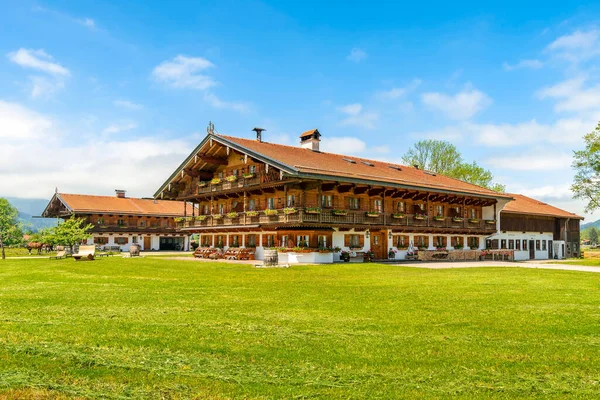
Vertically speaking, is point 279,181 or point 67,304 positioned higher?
point 279,181

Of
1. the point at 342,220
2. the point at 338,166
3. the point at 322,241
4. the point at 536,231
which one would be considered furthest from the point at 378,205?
the point at 536,231

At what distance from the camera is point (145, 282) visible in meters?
17.0

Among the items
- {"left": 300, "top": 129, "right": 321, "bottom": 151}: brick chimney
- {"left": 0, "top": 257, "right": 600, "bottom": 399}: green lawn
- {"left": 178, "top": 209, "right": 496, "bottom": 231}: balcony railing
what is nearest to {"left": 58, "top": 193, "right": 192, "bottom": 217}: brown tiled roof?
{"left": 178, "top": 209, "right": 496, "bottom": 231}: balcony railing

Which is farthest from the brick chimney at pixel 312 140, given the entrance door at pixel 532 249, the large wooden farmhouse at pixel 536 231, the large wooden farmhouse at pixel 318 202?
the entrance door at pixel 532 249

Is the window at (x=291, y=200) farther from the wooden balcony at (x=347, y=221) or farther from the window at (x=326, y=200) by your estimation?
the window at (x=326, y=200)

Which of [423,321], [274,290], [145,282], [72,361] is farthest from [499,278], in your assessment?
[72,361]

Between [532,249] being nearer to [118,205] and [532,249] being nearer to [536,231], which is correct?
[536,231]

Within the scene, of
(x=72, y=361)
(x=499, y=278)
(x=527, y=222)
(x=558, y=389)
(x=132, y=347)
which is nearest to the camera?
(x=558, y=389)

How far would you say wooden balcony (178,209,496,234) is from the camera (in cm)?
3115

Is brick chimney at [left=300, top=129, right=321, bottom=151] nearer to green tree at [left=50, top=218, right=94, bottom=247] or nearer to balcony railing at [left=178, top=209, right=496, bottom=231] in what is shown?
balcony railing at [left=178, top=209, right=496, bottom=231]

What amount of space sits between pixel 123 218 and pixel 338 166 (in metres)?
36.2

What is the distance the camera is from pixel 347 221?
108 feet

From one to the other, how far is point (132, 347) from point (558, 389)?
565cm

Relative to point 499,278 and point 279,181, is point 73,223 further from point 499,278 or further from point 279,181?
point 499,278
